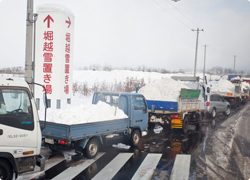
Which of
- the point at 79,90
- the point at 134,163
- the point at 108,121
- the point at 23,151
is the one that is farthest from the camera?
the point at 79,90


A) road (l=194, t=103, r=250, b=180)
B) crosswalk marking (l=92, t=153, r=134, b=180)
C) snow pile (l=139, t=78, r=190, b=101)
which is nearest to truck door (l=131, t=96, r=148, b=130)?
crosswalk marking (l=92, t=153, r=134, b=180)

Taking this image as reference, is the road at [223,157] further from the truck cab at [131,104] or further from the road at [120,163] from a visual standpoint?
the truck cab at [131,104]

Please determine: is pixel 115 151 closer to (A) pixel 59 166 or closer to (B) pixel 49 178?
(A) pixel 59 166

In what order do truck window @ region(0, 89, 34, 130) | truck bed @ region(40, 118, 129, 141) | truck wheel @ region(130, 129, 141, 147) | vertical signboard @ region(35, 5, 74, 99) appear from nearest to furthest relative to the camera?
truck window @ region(0, 89, 34, 130) < truck bed @ region(40, 118, 129, 141) < truck wheel @ region(130, 129, 141, 147) < vertical signboard @ region(35, 5, 74, 99)

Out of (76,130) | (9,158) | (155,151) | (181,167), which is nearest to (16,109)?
(9,158)

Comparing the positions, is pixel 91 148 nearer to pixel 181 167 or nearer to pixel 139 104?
pixel 181 167

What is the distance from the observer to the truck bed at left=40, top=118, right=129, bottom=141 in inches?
253

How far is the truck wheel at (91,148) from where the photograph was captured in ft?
23.3

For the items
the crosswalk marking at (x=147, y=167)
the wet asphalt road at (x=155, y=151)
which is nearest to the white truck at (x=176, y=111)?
the wet asphalt road at (x=155, y=151)

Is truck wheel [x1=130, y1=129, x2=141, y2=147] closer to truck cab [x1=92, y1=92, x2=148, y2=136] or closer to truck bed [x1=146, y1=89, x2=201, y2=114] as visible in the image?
truck cab [x1=92, y1=92, x2=148, y2=136]

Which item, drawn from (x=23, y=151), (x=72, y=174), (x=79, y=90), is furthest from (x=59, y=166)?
(x=79, y=90)

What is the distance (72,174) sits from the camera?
599cm

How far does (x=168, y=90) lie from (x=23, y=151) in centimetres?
868

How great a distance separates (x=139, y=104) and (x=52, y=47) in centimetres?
457
